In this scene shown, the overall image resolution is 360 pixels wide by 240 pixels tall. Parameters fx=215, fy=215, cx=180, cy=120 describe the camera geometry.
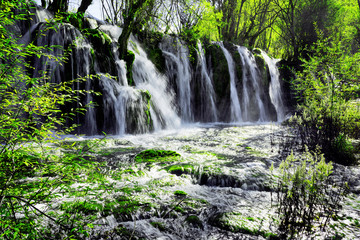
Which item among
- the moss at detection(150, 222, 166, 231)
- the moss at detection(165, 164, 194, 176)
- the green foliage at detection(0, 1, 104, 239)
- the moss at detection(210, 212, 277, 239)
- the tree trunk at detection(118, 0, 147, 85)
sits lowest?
the moss at detection(210, 212, 277, 239)

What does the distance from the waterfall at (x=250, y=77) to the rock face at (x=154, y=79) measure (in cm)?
9

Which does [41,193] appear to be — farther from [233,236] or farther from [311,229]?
[311,229]

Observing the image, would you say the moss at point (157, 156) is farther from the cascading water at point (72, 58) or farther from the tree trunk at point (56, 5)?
the tree trunk at point (56, 5)

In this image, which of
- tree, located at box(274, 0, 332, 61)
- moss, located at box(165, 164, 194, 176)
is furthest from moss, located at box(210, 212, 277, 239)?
tree, located at box(274, 0, 332, 61)

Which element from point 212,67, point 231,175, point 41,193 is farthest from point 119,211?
point 212,67

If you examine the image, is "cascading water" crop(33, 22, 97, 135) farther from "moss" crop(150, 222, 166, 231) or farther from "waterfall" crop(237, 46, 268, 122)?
"waterfall" crop(237, 46, 268, 122)

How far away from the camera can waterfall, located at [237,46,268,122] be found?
1897 centimetres

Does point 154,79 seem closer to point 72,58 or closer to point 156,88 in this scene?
point 156,88

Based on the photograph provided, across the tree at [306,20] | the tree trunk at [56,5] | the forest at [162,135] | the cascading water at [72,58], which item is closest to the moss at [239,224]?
the forest at [162,135]

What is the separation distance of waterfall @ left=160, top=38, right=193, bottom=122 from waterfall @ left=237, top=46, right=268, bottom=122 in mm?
5771

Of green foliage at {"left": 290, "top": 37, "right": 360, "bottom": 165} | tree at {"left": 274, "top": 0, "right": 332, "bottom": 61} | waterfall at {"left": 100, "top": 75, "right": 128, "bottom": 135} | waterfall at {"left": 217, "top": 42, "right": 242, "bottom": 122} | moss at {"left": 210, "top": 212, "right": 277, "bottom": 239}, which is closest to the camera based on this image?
moss at {"left": 210, "top": 212, "right": 277, "bottom": 239}

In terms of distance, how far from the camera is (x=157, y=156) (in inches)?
254

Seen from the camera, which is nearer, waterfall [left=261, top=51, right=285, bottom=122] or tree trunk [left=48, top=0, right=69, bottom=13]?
A: tree trunk [left=48, top=0, right=69, bottom=13]

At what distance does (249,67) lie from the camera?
19.2 m
